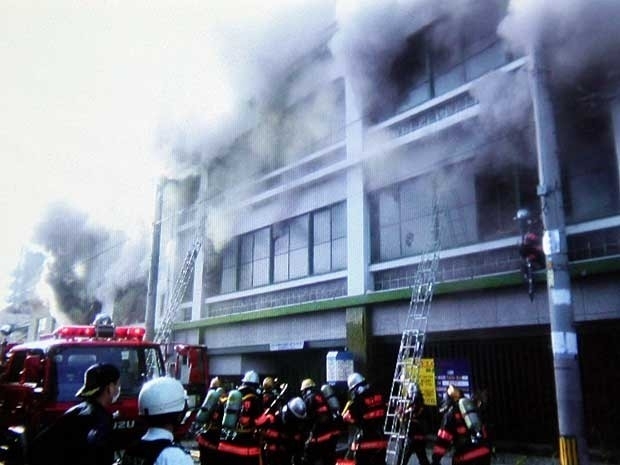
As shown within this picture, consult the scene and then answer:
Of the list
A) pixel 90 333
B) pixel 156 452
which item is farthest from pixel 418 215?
pixel 156 452

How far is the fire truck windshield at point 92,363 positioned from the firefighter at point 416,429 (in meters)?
3.36

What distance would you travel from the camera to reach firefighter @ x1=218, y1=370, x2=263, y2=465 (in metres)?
6.30

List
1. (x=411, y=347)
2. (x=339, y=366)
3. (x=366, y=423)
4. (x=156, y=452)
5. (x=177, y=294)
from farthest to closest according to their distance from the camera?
(x=177, y=294)
(x=339, y=366)
(x=411, y=347)
(x=366, y=423)
(x=156, y=452)

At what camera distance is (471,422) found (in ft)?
18.8

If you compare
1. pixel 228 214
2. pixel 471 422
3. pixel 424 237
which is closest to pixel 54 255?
pixel 228 214

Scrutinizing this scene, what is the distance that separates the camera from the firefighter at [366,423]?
242 inches

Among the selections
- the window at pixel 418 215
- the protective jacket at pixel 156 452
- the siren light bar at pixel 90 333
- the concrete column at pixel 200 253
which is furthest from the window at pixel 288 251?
the protective jacket at pixel 156 452

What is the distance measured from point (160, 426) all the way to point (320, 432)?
4.61m

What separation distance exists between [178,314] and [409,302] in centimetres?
879

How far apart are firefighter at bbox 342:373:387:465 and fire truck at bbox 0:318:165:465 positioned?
2322 millimetres

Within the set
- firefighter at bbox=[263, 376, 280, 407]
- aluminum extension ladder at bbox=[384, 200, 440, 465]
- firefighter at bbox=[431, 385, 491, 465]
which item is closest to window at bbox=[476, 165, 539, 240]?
aluminum extension ladder at bbox=[384, 200, 440, 465]

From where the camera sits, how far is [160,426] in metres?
2.39

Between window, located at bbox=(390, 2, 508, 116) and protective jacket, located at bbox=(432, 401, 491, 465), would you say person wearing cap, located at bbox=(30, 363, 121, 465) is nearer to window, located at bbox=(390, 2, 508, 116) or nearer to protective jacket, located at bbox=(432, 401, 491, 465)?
protective jacket, located at bbox=(432, 401, 491, 465)

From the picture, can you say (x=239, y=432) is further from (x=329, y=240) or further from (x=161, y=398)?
(x=329, y=240)
